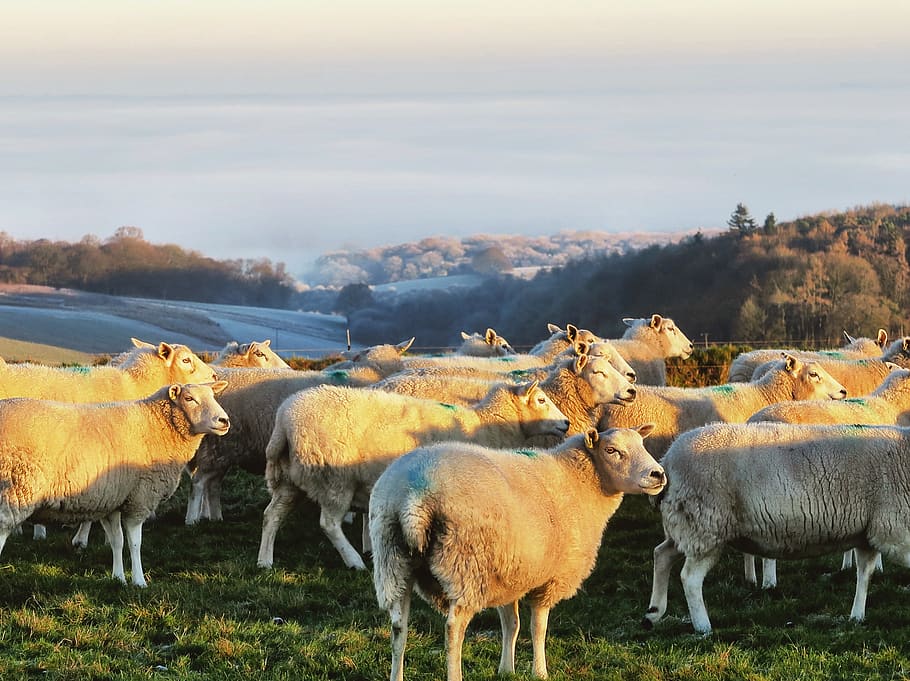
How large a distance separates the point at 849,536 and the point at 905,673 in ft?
5.01

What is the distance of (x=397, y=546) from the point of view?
7.25 metres

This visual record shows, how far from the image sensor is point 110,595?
936 centimetres

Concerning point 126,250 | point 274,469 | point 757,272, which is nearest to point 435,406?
point 274,469

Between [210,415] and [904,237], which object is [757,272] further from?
[210,415]

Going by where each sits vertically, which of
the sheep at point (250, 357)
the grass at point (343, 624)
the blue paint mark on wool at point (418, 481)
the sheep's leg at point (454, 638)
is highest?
the sheep at point (250, 357)

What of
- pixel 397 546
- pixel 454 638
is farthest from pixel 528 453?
pixel 454 638

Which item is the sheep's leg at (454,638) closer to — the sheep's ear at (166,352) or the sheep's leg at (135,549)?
the sheep's leg at (135,549)

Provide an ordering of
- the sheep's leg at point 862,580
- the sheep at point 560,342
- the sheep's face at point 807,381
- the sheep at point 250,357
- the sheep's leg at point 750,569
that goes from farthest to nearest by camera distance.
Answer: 1. the sheep at point 560,342
2. the sheep at point 250,357
3. the sheep's face at point 807,381
4. the sheep's leg at point 750,569
5. the sheep's leg at point 862,580

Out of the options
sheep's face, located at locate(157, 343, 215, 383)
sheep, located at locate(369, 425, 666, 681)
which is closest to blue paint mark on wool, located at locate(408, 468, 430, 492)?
sheep, located at locate(369, 425, 666, 681)

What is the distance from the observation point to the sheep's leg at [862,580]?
352 inches

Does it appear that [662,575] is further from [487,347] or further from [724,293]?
[724,293]

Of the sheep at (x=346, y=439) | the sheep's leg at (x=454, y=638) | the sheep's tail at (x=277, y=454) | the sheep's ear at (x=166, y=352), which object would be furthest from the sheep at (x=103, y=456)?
the sheep's leg at (x=454, y=638)

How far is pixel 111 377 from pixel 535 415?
16.1ft

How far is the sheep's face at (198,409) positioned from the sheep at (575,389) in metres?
2.11
